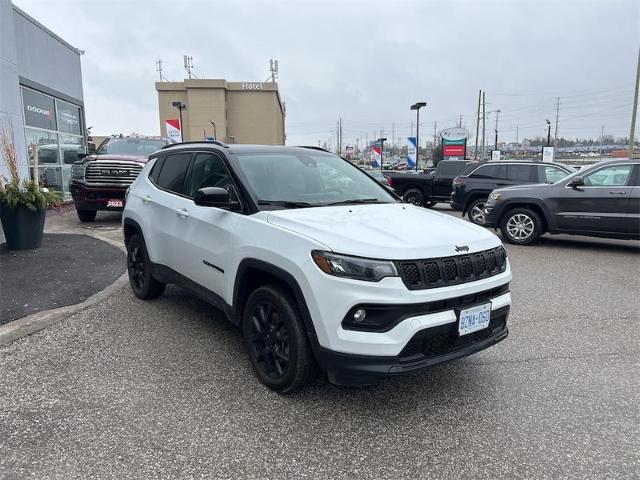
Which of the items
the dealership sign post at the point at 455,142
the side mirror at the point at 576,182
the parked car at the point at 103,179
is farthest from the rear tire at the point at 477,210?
the dealership sign post at the point at 455,142

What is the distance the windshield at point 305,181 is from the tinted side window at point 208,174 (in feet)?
0.57

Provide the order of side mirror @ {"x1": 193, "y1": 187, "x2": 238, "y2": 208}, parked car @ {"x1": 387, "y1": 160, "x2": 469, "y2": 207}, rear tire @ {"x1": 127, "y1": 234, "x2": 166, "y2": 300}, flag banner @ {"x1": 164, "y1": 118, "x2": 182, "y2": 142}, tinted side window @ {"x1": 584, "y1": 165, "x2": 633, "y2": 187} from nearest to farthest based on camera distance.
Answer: side mirror @ {"x1": 193, "y1": 187, "x2": 238, "y2": 208}
rear tire @ {"x1": 127, "y1": 234, "x2": 166, "y2": 300}
tinted side window @ {"x1": 584, "y1": 165, "x2": 633, "y2": 187}
parked car @ {"x1": 387, "y1": 160, "x2": 469, "y2": 207}
flag banner @ {"x1": 164, "y1": 118, "x2": 182, "y2": 142}

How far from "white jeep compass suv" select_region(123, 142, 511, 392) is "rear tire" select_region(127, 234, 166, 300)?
73cm

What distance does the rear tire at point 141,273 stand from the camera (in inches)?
209

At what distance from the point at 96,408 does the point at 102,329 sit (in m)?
1.55

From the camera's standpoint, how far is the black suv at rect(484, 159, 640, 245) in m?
8.59

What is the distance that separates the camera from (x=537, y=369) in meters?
3.84

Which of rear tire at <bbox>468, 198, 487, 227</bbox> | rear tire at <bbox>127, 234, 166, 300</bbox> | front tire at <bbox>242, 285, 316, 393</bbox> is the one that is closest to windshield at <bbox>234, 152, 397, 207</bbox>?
front tire at <bbox>242, 285, 316, 393</bbox>

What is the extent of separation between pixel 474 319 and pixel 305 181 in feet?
6.12

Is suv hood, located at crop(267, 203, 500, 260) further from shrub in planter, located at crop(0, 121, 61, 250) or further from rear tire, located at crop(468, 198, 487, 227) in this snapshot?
rear tire, located at crop(468, 198, 487, 227)

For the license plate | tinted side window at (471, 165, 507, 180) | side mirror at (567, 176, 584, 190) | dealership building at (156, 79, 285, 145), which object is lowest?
the license plate

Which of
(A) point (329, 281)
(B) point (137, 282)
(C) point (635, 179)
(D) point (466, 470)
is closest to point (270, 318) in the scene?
(A) point (329, 281)

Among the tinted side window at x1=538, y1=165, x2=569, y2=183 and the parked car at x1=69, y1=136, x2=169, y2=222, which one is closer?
the parked car at x1=69, y1=136, x2=169, y2=222

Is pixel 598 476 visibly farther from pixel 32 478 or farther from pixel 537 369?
pixel 32 478
